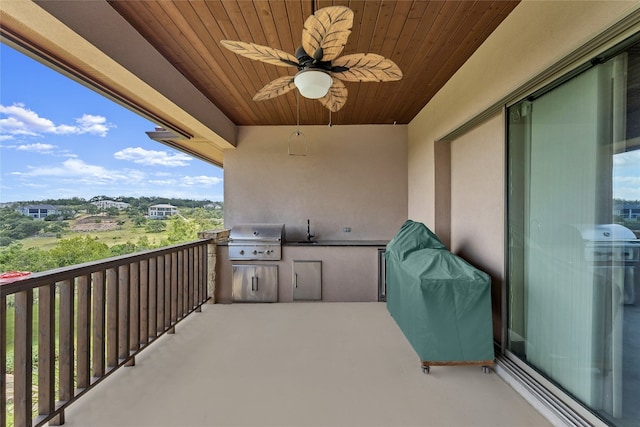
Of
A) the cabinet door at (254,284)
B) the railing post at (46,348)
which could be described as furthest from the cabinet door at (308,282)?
the railing post at (46,348)

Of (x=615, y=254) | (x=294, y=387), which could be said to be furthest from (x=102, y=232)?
(x=615, y=254)

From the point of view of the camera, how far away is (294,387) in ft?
6.70

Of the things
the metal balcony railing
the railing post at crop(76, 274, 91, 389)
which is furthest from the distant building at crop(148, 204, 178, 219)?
the railing post at crop(76, 274, 91, 389)

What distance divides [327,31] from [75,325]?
256 cm

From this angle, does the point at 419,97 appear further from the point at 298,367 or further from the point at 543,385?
the point at 298,367

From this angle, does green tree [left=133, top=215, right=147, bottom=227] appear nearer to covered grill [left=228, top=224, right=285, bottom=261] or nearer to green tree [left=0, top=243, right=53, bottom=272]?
covered grill [left=228, top=224, right=285, bottom=261]

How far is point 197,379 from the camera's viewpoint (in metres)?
2.15

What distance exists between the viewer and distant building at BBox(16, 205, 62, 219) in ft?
8.94

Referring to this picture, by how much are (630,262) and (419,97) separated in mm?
2989

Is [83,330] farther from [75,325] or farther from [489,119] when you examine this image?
[489,119]

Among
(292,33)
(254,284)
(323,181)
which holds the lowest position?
(254,284)

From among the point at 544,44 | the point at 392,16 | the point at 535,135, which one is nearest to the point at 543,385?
the point at 535,135

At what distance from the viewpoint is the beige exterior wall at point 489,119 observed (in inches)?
58.7

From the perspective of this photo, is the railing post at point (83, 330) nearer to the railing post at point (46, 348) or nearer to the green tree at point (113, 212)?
the railing post at point (46, 348)
